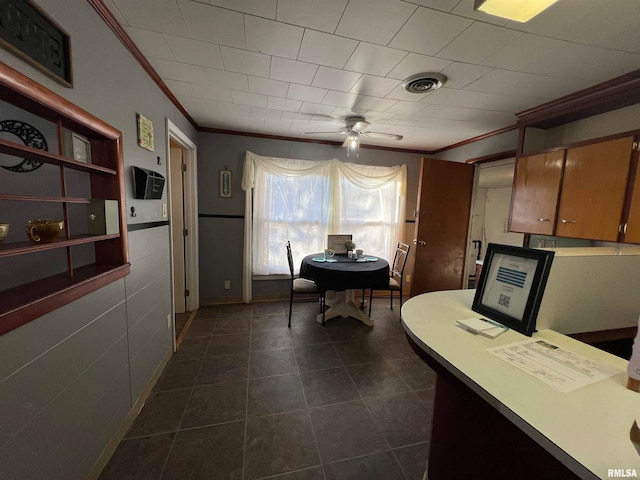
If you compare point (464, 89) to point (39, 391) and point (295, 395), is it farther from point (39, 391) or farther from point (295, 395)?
point (39, 391)

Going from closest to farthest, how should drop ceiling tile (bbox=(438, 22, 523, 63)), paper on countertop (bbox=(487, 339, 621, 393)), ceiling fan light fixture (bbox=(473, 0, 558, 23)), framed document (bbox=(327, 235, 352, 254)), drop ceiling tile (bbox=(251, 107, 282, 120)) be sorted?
paper on countertop (bbox=(487, 339, 621, 393)) → ceiling fan light fixture (bbox=(473, 0, 558, 23)) → drop ceiling tile (bbox=(438, 22, 523, 63)) → drop ceiling tile (bbox=(251, 107, 282, 120)) → framed document (bbox=(327, 235, 352, 254))

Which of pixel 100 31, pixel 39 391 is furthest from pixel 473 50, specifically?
pixel 39 391

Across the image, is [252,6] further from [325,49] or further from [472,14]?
[472,14]

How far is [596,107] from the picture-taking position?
6.44 feet

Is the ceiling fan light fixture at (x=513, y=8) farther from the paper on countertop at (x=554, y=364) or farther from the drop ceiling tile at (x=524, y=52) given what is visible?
the paper on countertop at (x=554, y=364)

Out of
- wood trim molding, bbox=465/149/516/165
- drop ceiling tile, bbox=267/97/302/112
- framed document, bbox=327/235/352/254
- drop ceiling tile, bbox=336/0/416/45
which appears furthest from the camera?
framed document, bbox=327/235/352/254

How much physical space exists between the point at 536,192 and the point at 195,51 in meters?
2.92

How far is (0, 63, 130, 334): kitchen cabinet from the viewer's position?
2.75 feet

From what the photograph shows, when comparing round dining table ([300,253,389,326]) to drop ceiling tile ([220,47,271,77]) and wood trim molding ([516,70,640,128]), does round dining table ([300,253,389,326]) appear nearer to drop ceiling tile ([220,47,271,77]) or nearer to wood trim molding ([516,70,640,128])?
drop ceiling tile ([220,47,271,77])

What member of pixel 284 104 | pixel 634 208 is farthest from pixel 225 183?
pixel 634 208

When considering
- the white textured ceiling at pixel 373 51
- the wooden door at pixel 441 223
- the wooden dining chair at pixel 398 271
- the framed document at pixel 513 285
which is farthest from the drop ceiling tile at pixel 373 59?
the wooden dining chair at pixel 398 271

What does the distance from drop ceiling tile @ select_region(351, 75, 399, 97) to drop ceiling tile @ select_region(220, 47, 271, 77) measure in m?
0.71

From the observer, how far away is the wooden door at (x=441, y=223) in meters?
3.18

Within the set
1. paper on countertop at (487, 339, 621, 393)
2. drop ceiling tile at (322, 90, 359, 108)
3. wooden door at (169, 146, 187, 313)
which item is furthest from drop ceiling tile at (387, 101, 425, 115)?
wooden door at (169, 146, 187, 313)
